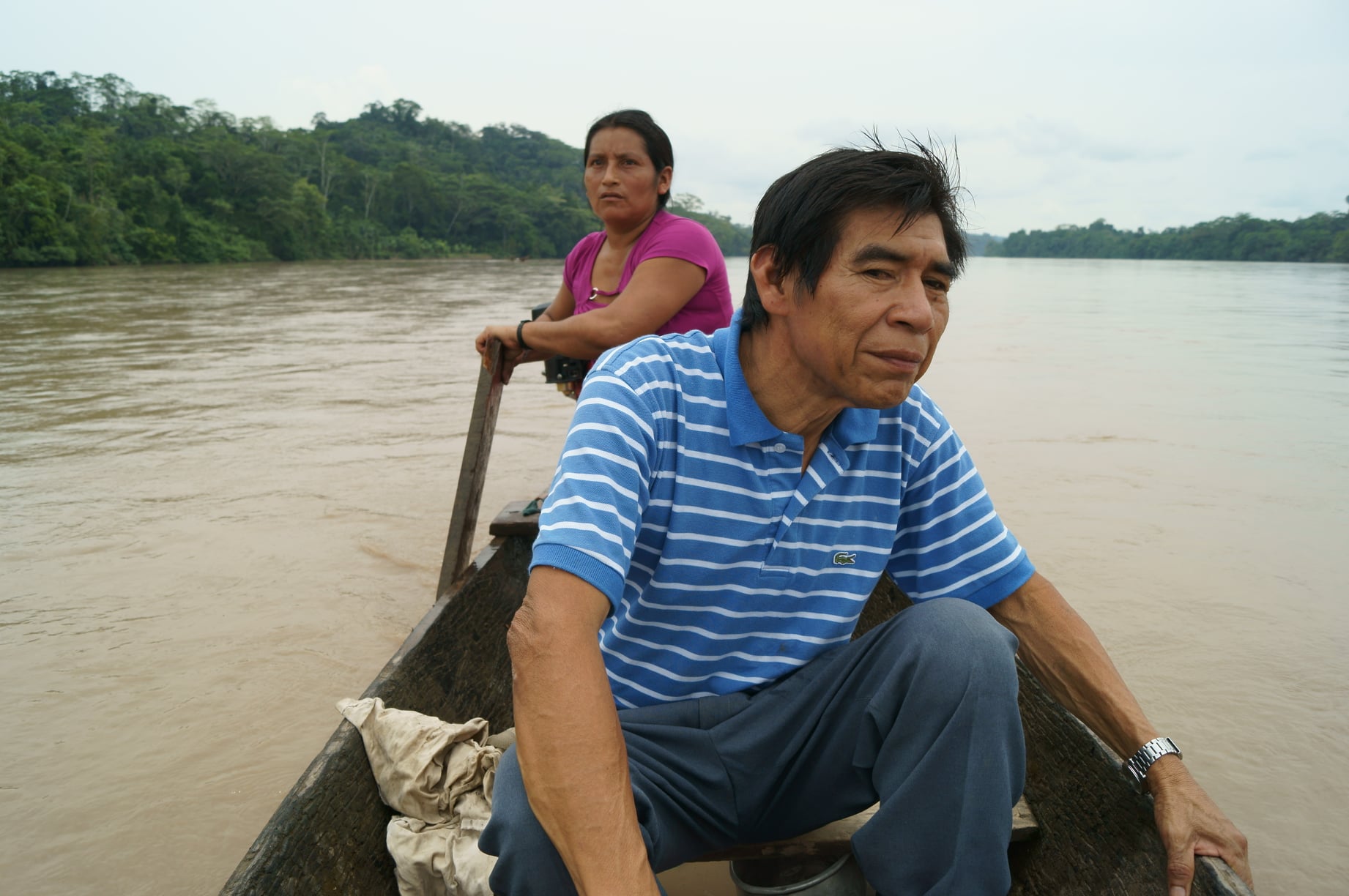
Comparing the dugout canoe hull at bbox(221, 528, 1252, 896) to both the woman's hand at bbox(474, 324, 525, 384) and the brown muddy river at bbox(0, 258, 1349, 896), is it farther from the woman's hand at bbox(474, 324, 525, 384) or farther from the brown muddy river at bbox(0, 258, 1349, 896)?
the woman's hand at bbox(474, 324, 525, 384)

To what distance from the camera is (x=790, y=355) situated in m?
1.38

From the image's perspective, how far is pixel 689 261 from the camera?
8.87 feet

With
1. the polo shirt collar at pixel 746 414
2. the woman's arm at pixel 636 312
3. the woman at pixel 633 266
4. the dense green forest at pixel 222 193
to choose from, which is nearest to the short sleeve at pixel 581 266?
the woman at pixel 633 266

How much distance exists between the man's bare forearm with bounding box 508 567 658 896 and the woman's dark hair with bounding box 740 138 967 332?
0.58m

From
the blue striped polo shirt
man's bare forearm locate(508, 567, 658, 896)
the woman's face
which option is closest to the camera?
man's bare forearm locate(508, 567, 658, 896)

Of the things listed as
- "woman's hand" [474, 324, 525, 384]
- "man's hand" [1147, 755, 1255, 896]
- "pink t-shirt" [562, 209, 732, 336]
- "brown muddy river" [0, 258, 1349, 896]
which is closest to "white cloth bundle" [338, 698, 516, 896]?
"brown muddy river" [0, 258, 1349, 896]

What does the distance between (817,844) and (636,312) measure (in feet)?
5.18

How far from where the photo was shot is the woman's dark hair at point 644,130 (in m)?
2.87

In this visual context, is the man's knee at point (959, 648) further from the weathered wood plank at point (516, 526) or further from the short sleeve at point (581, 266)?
the short sleeve at point (581, 266)

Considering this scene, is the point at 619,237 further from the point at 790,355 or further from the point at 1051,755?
the point at 1051,755

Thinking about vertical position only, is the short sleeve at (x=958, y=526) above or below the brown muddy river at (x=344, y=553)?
above

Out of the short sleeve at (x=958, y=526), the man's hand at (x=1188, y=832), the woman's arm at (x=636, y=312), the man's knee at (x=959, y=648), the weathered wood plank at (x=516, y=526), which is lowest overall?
the weathered wood plank at (x=516, y=526)

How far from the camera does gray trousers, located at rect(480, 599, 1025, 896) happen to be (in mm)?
1220

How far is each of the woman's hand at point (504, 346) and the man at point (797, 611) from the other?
147 centimetres
